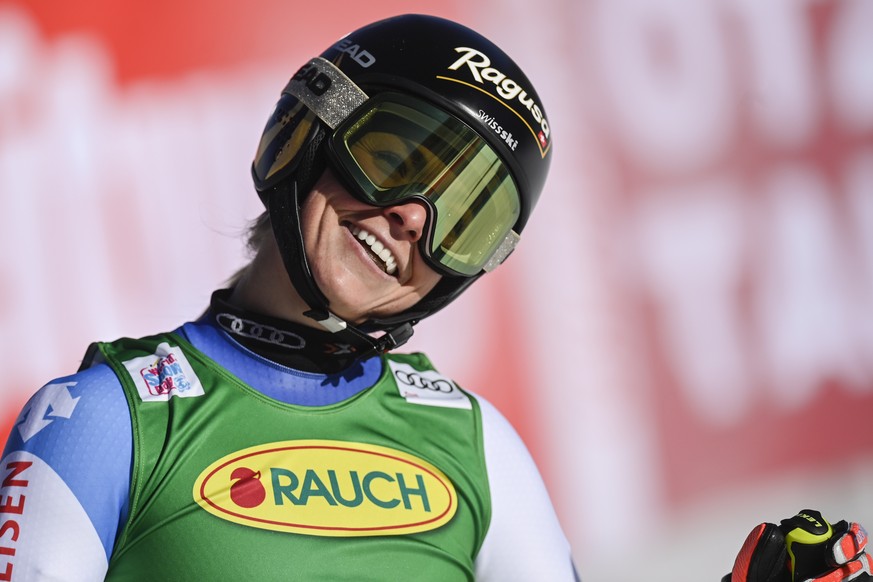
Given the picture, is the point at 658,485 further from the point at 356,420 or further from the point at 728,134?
the point at 356,420

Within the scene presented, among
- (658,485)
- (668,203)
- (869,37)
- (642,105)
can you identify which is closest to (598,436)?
(658,485)

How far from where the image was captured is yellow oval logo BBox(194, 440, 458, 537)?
62.9 inches

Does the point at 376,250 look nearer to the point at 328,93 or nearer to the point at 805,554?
the point at 328,93

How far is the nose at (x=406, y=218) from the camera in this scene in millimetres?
1756

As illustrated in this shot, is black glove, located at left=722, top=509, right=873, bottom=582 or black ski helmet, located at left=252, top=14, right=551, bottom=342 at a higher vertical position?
black ski helmet, located at left=252, top=14, right=551, bottom=342

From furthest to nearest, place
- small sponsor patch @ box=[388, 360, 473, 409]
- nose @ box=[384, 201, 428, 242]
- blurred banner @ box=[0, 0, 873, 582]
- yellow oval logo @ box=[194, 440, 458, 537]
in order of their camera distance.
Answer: blurred banner @ box=[0, 0, 873, 582] → small sponsor patch @ box=[388, 360, 473, 409] → nose @ box=[384, 201, 428, 242] → yellow oval logo @ box=[194, 440, 458, 537]

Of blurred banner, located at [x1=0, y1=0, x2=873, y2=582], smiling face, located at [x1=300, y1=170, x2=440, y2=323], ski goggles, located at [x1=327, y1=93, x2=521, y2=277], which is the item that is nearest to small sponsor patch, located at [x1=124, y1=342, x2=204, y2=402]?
smiling face, located at [x1=300, y1=170, x2=440, y2=323]

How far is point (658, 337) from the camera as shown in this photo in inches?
150

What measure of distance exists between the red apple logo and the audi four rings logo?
0.42 metres

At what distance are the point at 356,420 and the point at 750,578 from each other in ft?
2.29

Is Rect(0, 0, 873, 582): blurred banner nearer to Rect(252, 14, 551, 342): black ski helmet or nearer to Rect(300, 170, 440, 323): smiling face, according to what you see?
Rect(252, 14, 551, 342): black ski helmet

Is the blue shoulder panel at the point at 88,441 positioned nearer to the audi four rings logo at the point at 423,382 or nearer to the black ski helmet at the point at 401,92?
the black ski helmet at the point at 401,92

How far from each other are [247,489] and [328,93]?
72 centimetres

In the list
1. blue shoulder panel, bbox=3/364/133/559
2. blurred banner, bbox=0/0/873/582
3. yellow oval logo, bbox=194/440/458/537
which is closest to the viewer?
blue shoulder panel, bbox=3/364/133/559
